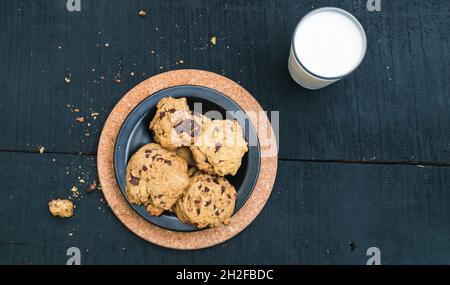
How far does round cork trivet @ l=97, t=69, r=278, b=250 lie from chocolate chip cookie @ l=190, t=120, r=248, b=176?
14 centimetres

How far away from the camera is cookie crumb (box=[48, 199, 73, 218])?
4.28 ft

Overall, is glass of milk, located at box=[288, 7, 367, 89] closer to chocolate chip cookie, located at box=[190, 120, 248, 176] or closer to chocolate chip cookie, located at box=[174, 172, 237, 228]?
chocolate chip cookie, located at box=[190, 120, 248, 176]

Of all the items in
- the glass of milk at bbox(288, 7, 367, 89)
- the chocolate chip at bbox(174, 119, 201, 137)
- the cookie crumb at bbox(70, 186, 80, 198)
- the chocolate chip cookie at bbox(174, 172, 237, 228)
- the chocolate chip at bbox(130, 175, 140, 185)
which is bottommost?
the chocolate chip cookie at bbox(174, 172, 237, 228)

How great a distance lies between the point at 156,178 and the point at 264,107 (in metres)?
0.39

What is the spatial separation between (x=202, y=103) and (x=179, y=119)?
125mm

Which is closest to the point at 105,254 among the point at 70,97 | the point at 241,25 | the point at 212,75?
the point at 70,97

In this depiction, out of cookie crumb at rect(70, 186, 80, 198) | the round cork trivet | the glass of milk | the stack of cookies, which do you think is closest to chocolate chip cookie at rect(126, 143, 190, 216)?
the stack of cookies

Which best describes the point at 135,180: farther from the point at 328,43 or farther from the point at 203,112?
the point at 328,43

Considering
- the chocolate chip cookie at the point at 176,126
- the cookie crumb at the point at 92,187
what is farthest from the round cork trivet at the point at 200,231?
the chocolate chip cookie at the point at 176,126

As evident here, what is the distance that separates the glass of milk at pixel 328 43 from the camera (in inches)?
46.8

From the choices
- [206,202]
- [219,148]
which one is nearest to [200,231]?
[206,202]

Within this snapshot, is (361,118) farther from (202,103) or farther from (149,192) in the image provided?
(149,192)
